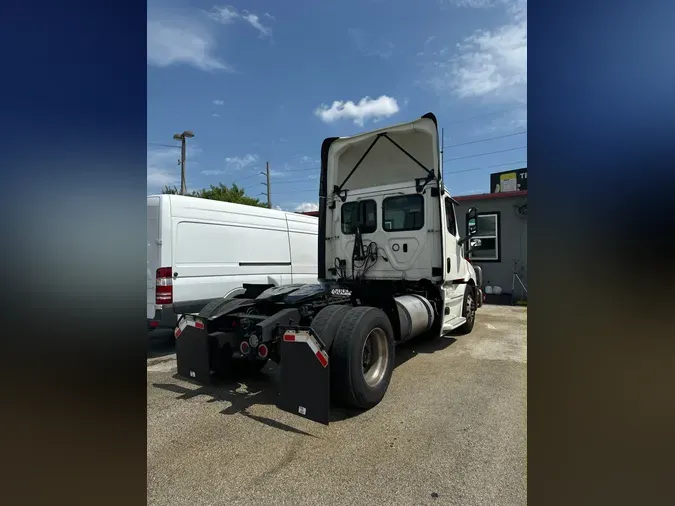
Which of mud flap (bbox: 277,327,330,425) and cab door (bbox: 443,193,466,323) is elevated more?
cab door (bbox: 443,193,466,323)

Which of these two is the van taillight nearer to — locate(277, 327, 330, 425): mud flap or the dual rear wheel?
the dual rear wheel

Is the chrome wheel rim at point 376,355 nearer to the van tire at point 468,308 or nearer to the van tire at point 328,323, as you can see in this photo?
the van tire at point 328,323

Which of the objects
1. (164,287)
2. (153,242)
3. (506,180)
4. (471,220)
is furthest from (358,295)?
(506,180)

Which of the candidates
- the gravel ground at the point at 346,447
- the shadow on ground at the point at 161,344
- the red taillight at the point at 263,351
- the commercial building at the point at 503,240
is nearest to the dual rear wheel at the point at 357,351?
the gravel ground at the point at 346,447

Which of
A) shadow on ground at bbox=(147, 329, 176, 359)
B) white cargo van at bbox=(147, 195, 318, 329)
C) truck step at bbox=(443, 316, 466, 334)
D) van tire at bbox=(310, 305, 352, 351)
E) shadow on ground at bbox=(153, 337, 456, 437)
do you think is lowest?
shadow on ground at bbox=(147, 329, 176, 359)

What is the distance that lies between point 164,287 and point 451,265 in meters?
4.71

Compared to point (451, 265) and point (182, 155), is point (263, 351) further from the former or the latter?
point (182, 155)

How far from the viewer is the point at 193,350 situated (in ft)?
13.9

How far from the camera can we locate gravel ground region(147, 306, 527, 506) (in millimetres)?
2457

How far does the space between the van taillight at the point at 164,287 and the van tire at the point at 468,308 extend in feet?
17.4

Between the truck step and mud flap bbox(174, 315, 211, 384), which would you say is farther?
the truck step

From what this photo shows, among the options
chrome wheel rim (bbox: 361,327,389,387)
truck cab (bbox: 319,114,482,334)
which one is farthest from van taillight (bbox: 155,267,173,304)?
chrome wheel rim (bbox: 361,327,389,387)

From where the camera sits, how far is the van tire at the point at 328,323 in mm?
3664
